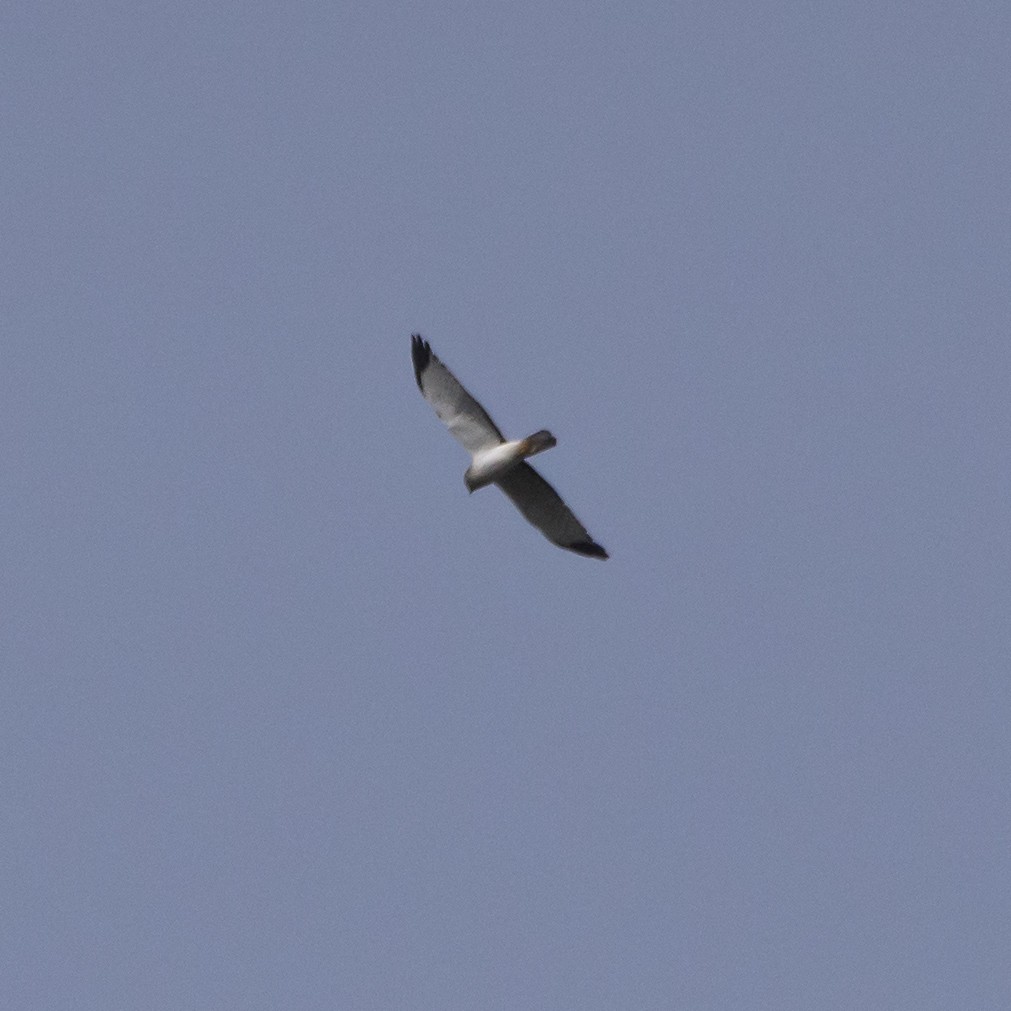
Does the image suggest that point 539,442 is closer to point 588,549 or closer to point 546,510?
point 546,510

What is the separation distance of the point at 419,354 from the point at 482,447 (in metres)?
1.72

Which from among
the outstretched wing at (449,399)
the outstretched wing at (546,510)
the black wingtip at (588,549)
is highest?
the outstretched wing at (449,399)

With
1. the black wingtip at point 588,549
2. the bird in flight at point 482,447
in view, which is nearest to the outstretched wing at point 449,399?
the bird in flight at point 482,447

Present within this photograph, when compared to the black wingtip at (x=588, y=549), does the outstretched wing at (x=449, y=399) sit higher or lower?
higher

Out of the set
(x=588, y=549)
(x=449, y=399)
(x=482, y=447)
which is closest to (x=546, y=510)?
(x=588, y=549)

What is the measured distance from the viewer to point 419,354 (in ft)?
110

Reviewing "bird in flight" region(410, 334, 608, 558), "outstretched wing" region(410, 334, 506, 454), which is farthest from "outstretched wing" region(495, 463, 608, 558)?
"outstretched wing" region(410, 334, 506, 454)

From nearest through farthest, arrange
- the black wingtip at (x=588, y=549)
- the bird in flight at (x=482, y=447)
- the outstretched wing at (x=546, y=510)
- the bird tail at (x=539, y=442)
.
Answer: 1. the bird tail at (x=539, y=442)
2. the bird in flight at (x=482, y=447)
3. the outstretched wing at (x=546, y=510)
4. the black wingtip at (x=588, y=549)

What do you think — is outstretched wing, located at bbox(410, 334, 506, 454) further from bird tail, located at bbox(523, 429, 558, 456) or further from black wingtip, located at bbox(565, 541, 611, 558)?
black wingtip, located at bbox(565, 541, 611, 558)

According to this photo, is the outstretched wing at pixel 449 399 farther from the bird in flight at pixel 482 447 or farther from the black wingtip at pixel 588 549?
the black wingtip at pixel 588 549

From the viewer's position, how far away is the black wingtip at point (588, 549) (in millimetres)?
34906

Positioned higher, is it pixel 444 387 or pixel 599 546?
pixel 444 387

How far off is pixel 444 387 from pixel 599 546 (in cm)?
371

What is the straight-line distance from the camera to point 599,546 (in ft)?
115
